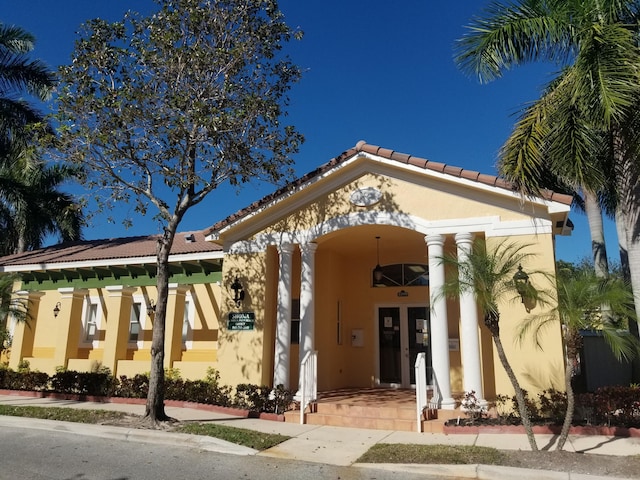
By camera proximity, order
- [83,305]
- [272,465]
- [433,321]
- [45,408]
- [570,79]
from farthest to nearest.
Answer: [83,305] → [45,408] → [433,321] → [570,79] → [272,465]

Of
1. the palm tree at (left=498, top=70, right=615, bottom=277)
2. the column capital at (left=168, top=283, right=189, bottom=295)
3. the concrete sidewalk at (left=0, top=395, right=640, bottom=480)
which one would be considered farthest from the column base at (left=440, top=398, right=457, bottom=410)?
the column capital at (left=168, top=283, right=189, bottom=295)

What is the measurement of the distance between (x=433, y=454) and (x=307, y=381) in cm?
384

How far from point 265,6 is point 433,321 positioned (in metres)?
7.76

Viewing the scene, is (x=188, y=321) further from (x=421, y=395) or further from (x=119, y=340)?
(x=421, y=395)

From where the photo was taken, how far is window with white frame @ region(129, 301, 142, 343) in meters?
16.1

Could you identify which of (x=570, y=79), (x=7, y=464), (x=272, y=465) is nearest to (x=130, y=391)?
(x=7, y=464)

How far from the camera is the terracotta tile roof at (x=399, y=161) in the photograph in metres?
9.85

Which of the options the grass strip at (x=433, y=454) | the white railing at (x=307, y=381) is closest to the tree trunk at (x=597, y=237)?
the white railing at (x=307, y=381)

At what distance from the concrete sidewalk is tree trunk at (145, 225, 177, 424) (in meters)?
0.59

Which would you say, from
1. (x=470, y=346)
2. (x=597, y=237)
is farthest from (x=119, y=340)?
(x=597, y=237)

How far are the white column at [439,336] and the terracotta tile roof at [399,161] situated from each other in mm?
1393

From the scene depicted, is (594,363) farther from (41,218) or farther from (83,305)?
(41,218)

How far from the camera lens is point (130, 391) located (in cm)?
1253

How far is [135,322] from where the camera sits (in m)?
16.3
